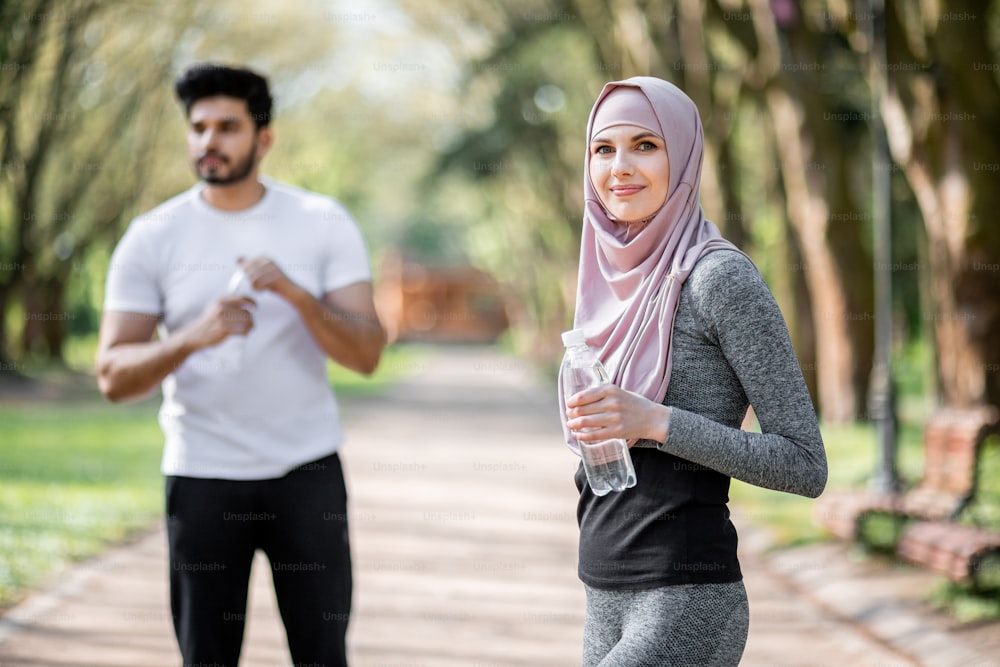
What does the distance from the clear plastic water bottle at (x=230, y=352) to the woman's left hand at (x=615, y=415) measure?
138 centimetres

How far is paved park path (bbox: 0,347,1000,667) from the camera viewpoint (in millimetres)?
5930

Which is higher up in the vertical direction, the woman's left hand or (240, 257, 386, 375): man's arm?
(240, 257, 386, 375): man's arm

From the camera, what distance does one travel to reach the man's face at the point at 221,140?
3.68m

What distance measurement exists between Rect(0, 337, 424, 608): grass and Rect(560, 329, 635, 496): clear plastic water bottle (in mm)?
5109

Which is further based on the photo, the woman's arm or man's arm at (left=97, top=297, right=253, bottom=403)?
man's arm at (left=97, top=297, right=253, bottom=403)

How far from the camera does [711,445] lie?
2535mm

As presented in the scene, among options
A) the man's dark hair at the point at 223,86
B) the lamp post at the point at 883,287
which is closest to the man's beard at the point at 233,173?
the man's dark hair at the point at 223,86

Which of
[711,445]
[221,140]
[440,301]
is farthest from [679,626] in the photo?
[440,301]

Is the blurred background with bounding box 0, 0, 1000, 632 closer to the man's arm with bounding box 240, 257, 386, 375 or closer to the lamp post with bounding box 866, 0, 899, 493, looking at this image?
the lamp post with bounding box 866, 0, 899, 493

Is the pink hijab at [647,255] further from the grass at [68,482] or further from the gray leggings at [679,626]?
the grass at [68,482]

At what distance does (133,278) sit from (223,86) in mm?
604

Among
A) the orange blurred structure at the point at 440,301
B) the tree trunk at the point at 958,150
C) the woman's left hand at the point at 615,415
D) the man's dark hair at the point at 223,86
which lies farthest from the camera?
the orange blurred structure at the point at 440,301

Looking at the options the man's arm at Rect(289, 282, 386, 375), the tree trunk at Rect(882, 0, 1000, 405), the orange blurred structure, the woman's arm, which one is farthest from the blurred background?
the orange blurred structure

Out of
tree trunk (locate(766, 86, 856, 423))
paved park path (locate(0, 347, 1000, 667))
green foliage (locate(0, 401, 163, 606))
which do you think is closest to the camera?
paved park path (locate(0, 347, 1000, 667))
